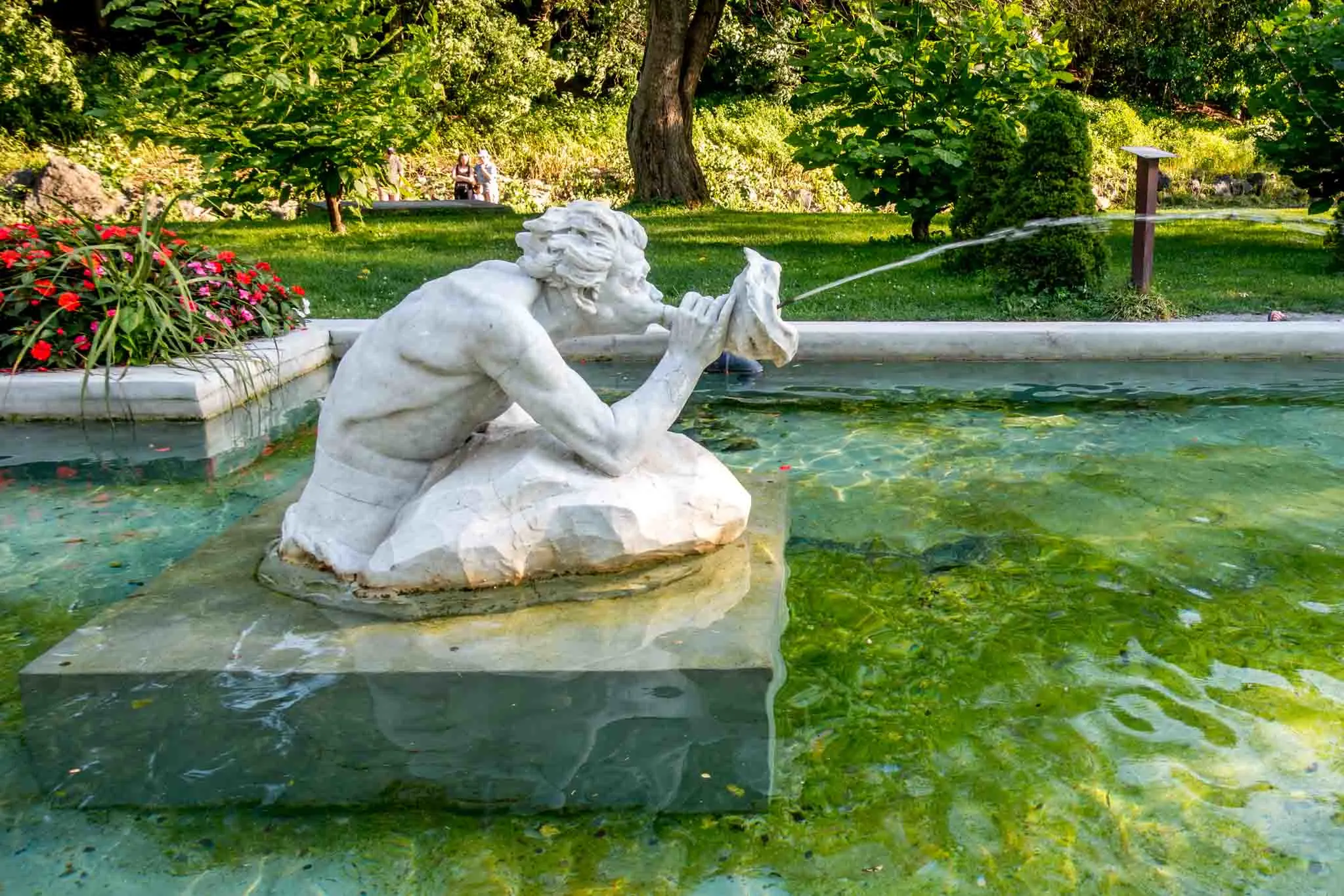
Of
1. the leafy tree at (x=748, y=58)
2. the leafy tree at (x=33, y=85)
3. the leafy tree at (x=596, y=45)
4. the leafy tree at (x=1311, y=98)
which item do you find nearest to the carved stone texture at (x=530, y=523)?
the leafy tree at (x=1311, y=98)

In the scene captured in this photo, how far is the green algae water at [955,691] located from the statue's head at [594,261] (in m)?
1.17

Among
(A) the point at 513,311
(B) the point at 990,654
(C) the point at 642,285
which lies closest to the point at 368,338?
(A) the point at 513,311

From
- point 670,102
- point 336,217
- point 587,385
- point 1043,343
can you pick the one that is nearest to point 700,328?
point 587,385

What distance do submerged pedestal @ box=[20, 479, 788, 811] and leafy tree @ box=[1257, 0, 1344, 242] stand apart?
11.4 m

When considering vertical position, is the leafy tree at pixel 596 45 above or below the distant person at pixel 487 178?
above

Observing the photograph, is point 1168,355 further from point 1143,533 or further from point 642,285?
point 642,285

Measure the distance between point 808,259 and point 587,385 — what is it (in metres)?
8.75

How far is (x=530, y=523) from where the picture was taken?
136 inches

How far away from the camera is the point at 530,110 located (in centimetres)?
2452

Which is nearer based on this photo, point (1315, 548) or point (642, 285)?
point (642, 285)

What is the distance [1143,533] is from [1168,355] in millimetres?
3114

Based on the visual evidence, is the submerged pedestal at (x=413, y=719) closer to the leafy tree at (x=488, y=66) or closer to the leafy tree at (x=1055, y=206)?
the leafy tree at (x=1055, y=206)

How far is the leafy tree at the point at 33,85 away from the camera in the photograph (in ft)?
62.7

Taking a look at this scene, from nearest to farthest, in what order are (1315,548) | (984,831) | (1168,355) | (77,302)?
(984,831), (1315,548), (77,302), (1168,355)
